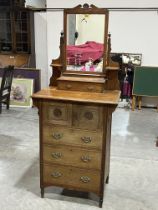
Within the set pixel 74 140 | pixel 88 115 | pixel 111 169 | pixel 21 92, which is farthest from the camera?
pixel 21 92

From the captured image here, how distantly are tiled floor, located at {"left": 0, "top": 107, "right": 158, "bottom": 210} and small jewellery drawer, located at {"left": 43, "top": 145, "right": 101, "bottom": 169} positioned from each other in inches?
17.4

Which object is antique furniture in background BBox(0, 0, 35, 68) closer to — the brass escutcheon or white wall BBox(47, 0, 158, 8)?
white wall BBox(47, 0, 158, 8)

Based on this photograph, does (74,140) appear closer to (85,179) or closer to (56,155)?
(56,155)

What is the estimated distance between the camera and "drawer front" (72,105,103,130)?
217 cm

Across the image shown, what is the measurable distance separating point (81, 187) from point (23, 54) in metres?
4.58

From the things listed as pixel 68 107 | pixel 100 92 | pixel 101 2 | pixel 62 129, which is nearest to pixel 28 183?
pixel 62 129

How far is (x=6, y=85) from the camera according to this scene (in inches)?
198

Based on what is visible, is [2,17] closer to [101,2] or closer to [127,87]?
[101,2]

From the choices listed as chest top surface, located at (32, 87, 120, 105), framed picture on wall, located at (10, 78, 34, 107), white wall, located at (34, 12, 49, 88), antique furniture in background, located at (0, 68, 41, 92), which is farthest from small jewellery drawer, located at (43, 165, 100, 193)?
white wall, located at (34, 12, 49, 88)

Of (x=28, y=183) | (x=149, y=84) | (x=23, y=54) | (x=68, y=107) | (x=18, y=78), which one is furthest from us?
(x=23, y=54)

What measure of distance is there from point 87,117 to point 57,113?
0.26 metres

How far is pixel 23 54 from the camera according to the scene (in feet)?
20.7

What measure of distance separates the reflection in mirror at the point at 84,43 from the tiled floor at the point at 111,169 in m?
1.29

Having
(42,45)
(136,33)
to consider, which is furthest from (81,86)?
(42,45)
